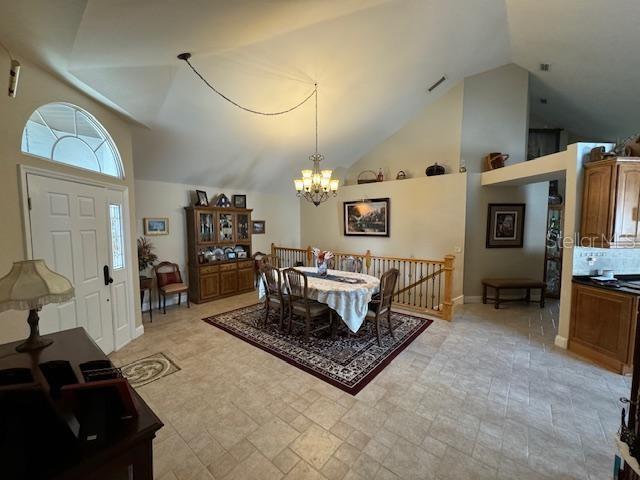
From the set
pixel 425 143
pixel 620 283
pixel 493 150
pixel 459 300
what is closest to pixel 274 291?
pixel 459 300

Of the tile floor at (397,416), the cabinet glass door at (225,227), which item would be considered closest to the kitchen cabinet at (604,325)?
the tile floor at (397,416)

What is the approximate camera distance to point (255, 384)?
2682 mm

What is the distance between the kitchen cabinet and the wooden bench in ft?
5.27

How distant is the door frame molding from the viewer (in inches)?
86.4

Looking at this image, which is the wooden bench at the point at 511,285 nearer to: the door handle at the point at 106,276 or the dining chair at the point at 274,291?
the dining chair at the point at 274,291

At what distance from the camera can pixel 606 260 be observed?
3.39m

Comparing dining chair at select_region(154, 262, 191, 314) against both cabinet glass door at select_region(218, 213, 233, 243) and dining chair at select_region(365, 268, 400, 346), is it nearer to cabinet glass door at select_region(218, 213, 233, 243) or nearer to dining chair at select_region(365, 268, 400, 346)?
cabinet glass door at select_region(218, 213, 233, 243)

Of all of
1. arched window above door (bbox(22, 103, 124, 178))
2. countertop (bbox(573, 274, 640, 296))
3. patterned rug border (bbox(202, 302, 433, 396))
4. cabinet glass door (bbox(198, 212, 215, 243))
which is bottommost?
patterned rug border (bbox(202, 302, 433, 396))

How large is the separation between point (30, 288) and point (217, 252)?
4332 mm

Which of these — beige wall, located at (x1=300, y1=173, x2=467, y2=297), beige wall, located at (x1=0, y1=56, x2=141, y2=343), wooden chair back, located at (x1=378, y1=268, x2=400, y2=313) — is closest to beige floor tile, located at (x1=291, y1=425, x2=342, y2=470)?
wooden chair back, located at (x1=378, y1=268, x2=400, y2=313)

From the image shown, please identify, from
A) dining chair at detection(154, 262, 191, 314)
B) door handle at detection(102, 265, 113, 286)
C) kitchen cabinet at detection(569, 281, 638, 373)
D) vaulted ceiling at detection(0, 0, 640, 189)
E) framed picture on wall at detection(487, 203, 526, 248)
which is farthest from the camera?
framed picture on wall at detection(487, 203, 526, 248)

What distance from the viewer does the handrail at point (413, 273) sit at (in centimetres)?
431

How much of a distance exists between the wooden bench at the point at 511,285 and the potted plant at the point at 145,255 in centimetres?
625

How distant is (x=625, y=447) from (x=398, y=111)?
228 inches
